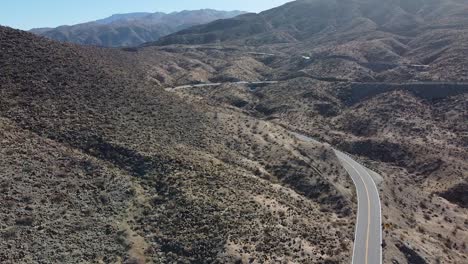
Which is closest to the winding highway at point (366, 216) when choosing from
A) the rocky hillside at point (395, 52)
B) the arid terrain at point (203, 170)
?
the arid terrain at point (203, 170)

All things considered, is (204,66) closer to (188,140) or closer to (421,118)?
(421,118)

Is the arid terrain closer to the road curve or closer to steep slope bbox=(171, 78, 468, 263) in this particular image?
steep slope bbox=(171, 78, 468, 263)

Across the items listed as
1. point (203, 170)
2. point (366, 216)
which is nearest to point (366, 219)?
point (366, 216)

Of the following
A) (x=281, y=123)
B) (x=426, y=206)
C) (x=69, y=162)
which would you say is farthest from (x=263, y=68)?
(x=69, y=162)

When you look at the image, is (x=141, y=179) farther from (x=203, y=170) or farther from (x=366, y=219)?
(x=366, y=219)

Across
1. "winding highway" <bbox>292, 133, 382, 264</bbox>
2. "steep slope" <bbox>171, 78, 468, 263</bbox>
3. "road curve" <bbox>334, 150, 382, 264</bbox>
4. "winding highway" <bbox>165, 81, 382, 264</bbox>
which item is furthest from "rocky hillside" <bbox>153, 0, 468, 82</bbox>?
"road curve" <bbox>334, 150, 382, 264</bbox>

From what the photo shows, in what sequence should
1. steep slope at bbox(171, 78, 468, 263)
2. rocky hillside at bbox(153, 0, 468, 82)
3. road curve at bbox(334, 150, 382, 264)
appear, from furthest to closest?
rocky hillside at bbox(153, 0, 468, 82)
steep slope at bbox(171, 78, 468, 263)
road curve at bbox(334, 150, 382, 264)

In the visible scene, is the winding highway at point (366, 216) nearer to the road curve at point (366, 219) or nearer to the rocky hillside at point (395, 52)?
the road curve at point (366, 219)
